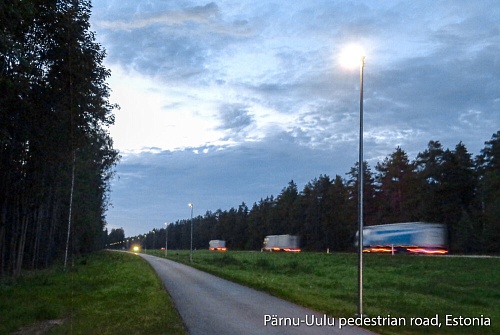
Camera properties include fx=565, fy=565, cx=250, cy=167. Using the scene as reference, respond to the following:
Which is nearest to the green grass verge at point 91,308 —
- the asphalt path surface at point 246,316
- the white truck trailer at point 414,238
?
the asphalt path surface at point 246,316

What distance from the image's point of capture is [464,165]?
76.1 m

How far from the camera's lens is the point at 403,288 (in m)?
30.9

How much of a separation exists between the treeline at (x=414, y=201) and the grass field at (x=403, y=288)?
20.5 metres

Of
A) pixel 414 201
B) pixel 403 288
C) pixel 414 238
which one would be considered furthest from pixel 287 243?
pixel 403 288

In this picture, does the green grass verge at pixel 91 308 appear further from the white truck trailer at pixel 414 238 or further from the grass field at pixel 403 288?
the white truck trailer at pixel 414 238

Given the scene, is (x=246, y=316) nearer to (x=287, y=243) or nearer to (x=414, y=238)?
(x=414, y=238)

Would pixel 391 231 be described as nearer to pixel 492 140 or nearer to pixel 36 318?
pixel 492 140

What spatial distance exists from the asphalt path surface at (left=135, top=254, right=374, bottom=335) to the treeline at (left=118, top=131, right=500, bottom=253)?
48.0 meters

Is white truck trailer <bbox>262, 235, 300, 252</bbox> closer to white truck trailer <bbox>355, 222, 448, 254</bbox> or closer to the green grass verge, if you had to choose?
white truck trailer <bbox>355, 222, 448, 254</bbox>

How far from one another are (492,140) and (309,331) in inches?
2600

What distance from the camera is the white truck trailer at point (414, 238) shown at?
63.9 metres

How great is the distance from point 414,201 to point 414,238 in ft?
56.7

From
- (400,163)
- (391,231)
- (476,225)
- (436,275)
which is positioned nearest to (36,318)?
(436,275)

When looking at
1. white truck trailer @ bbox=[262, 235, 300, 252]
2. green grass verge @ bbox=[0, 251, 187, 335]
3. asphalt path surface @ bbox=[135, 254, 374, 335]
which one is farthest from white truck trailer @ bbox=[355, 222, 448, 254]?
asphalt path surface @ bbox=[135, 254, 374, 335]
